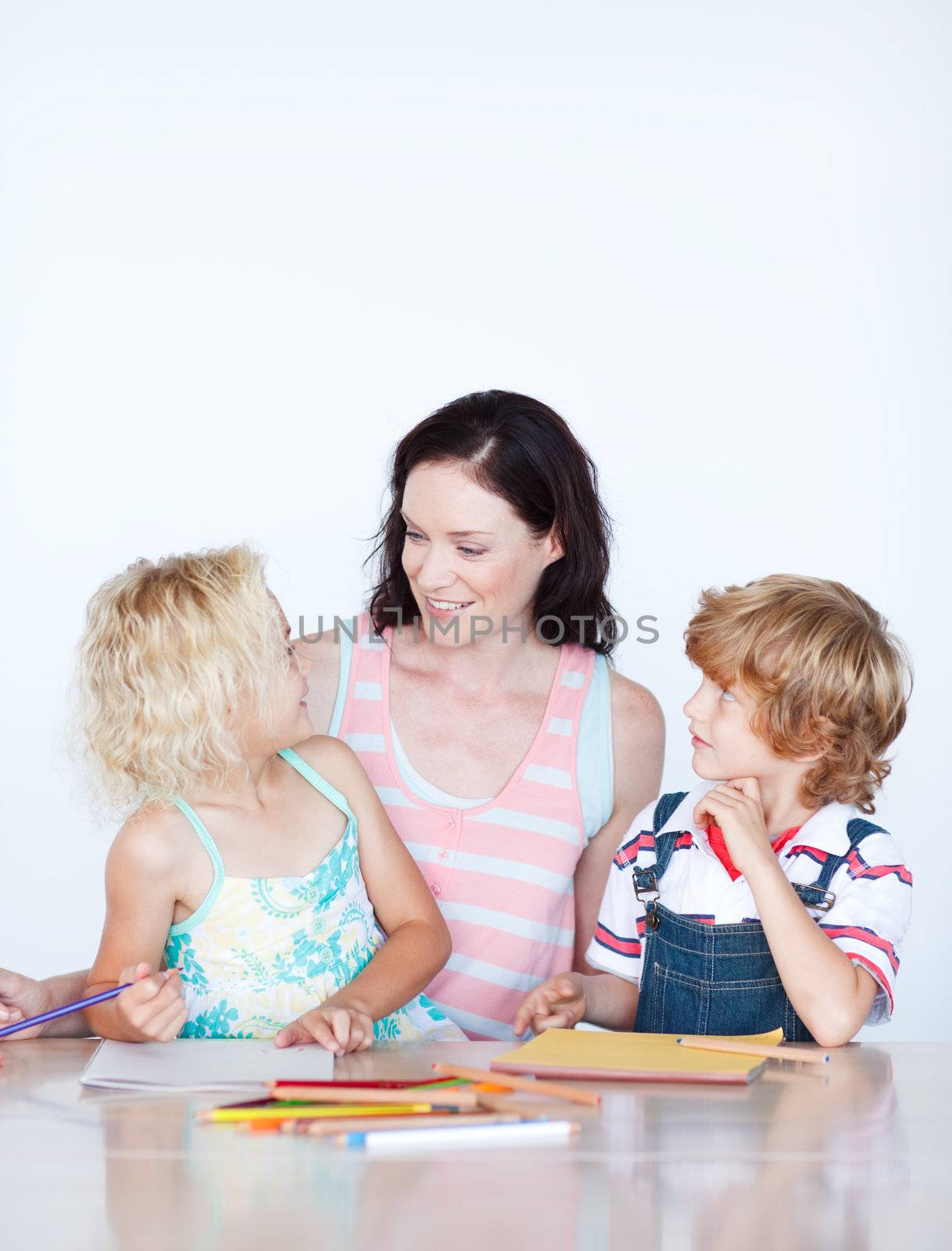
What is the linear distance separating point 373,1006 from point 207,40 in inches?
97.0

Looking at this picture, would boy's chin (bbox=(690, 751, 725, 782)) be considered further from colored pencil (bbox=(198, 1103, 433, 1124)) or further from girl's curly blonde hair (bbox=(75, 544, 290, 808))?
colored pencil (bbox=(198, 1103, 433, 1124))

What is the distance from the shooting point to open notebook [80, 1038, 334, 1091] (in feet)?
4.03

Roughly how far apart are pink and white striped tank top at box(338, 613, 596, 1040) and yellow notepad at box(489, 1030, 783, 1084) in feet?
2.13

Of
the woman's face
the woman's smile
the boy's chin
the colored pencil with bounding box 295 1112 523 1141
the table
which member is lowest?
the table

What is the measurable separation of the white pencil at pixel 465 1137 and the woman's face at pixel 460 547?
1082 mm

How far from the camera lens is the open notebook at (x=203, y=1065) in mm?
1229

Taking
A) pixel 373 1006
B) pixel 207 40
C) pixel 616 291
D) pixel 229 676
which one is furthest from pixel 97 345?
pixel 373 1006

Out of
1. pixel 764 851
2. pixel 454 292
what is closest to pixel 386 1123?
pixel 764 851

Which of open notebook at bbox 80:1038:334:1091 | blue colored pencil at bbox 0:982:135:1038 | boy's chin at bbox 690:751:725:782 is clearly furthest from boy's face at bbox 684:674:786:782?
blue colored pencil at bbox 0:982:135:1038

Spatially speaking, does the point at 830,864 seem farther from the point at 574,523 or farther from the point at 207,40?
the point at 207,40

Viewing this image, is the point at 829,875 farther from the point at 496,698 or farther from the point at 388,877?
the point at 496,698

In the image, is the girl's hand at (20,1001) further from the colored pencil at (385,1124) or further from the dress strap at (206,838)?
the colored pencil at (385,1124)

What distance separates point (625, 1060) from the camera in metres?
1.30

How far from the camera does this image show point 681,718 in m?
3.22
